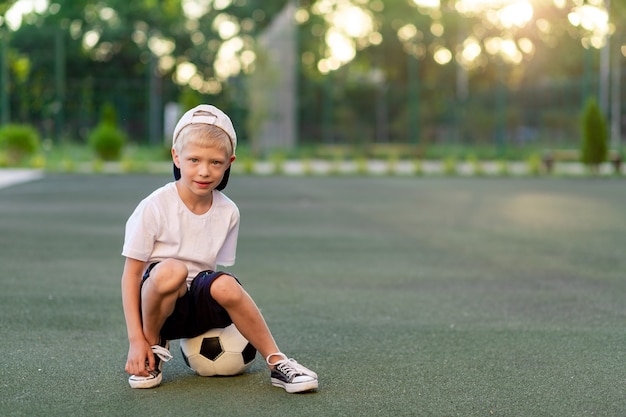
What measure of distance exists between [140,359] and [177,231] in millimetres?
498

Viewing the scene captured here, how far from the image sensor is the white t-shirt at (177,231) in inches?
153

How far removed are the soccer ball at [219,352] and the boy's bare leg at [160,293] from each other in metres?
0.21

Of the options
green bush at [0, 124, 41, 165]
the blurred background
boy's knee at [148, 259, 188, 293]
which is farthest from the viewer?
the blurred background

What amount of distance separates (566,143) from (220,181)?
27.8m

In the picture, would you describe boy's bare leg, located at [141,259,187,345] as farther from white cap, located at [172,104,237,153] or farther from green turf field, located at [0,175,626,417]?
white cap, located at [172,104,237,153]

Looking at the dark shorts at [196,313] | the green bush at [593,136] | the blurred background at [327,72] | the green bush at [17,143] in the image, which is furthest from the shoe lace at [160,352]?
the blurred background at [327,72]

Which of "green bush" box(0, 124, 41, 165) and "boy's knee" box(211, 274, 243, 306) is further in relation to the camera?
"green bush" box(0, 124, 41, 165)

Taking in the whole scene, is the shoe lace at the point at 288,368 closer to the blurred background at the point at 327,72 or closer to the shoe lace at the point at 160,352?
the shoe lace at the point at 160,352

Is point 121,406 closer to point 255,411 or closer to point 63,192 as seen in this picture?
point 255,411

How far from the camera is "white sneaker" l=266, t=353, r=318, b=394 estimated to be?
3.84 meters

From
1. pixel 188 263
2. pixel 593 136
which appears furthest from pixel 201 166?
pixel 593 136

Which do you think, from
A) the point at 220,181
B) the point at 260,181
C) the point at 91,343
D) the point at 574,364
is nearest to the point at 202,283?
the point at 220,181

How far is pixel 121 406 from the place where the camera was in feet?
12.1

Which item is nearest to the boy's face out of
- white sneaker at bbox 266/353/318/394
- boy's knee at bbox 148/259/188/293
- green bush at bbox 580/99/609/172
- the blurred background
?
boy's knee at bbox 148/259/188/293
